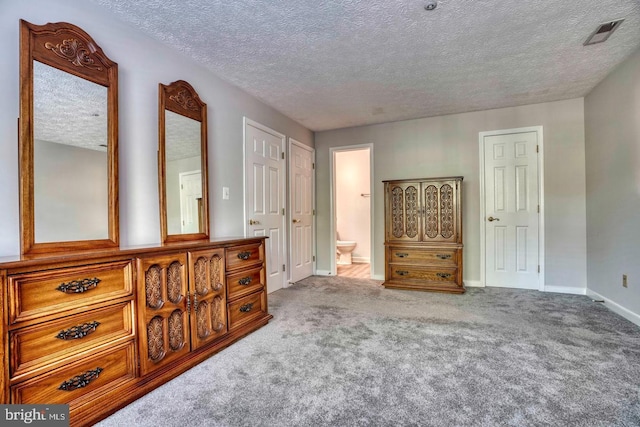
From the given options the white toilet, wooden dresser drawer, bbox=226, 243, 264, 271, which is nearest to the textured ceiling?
wooden dresser drawer, bbox=226, 243, 264, 271

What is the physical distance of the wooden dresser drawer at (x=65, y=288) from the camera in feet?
4.07

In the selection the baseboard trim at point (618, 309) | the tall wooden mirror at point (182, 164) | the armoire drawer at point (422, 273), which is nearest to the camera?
the tall wooden mirror at point (182, 164)

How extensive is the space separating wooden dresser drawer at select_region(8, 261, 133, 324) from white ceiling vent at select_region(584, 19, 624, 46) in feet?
11.8

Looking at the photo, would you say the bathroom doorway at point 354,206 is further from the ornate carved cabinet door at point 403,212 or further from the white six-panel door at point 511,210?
the white six-panel door at point 511,210

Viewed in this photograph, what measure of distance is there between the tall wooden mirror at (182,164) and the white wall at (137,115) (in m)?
0.06

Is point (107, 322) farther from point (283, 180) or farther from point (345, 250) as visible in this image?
point (345, 250)

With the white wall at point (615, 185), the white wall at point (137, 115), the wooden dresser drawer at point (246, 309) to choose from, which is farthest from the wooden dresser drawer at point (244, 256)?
the white wall at point (615, 185)

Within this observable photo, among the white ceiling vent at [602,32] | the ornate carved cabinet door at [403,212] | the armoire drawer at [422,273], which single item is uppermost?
the white ceiling vent at [602,32]

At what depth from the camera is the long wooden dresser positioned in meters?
1.25

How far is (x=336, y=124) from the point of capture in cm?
466

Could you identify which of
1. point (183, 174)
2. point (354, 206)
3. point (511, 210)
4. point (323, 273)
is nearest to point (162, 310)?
point (183, 174)

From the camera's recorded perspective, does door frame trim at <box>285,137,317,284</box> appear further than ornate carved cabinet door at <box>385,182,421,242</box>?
Yes

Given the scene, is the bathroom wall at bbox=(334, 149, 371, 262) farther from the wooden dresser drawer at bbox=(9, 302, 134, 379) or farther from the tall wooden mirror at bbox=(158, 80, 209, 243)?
the wooden dresser drawer at bbox=(9, 302, 134, 379)

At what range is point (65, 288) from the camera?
139 centimetres
